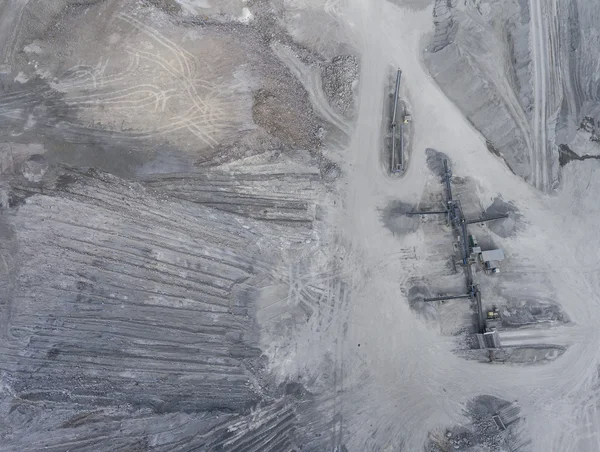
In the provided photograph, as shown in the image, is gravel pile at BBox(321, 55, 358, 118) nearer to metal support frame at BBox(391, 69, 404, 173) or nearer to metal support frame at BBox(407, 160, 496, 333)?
metal support frame at BBox(391, 69, 404, 173)

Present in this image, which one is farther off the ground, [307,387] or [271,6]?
[271,6]

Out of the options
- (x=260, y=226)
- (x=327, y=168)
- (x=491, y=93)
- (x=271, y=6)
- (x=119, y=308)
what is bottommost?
(x=119, y=308)

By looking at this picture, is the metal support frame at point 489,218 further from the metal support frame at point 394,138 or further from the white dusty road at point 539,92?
the metal support frame at point 394,138

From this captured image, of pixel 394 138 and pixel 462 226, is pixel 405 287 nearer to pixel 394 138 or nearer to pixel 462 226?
pixel 462 226

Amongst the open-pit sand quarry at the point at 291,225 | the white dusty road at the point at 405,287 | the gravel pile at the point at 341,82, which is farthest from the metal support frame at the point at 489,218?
the gravel pile at the point at 341,82

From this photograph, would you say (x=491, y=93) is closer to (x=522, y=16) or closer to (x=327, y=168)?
(x=522, y=16)

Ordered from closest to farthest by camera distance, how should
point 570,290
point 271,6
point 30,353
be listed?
point 30,353 < point 570,290 < point 271,6

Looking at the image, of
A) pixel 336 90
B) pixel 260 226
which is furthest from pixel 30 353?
pixel 336 90

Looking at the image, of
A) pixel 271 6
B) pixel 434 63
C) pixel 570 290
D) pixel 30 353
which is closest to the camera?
pixel 30 353
